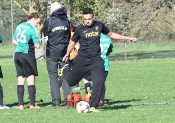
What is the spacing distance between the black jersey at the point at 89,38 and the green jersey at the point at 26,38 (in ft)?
3.65

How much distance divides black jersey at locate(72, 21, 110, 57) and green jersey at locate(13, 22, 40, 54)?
1.11m

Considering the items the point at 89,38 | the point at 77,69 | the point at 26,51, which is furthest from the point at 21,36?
the point at 89,38

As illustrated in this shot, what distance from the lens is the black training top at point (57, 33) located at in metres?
12.4

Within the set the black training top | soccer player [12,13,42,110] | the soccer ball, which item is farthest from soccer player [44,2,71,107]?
the soccer ball

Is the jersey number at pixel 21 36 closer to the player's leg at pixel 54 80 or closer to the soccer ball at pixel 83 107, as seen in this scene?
the player's leg at pixel 54 80

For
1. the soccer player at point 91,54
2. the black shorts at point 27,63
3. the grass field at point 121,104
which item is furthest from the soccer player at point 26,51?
the soccer player at point 91,54

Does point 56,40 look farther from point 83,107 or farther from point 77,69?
point 83,107

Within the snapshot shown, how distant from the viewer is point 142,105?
1219cm

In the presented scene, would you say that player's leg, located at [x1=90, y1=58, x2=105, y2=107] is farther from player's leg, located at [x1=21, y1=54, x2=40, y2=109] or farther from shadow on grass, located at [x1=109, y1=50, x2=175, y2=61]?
shadow on grass, located at [x1=109, y1=50, x2=175, y2=61]

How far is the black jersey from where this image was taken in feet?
36.1

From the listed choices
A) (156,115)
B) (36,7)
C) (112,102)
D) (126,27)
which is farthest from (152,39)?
(156,115)

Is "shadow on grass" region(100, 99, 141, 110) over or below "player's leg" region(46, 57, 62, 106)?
below

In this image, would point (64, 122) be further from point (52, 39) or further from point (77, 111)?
point (52, 39)

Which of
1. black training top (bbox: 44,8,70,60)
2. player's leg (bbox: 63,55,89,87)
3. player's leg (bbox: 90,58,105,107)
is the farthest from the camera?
black training top (bbox: 44,8,70,60)
